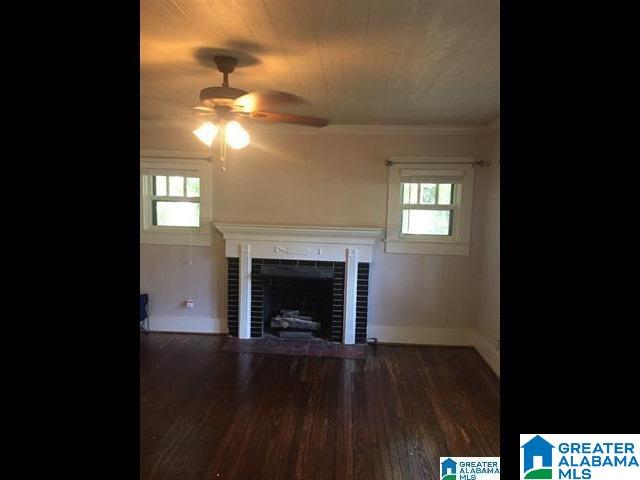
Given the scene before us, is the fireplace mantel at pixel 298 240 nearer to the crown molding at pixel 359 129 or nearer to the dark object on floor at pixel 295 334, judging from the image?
the dark object on floor at pixel 295 334

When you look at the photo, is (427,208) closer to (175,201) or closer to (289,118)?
(289,118)

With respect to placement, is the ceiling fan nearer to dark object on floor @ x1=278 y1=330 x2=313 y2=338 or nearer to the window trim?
the window trim

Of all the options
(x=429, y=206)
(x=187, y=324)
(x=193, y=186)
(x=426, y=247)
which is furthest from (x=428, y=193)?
(x=187, y=324)

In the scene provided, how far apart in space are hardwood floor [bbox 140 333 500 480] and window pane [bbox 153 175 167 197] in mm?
1700

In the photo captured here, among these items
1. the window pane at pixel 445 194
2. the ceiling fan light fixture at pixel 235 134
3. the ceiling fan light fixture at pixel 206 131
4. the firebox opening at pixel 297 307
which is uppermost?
the ceiling fan light fixture at pixel 206 131

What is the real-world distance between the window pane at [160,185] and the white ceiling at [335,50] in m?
1.23

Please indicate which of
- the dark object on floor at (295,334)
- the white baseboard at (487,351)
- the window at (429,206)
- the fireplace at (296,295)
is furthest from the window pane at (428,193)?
the dark object on floor at (295,334)

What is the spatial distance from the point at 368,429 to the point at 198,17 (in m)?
2.58

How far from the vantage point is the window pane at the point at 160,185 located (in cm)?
416

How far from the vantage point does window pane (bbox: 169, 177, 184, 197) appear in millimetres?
4156
